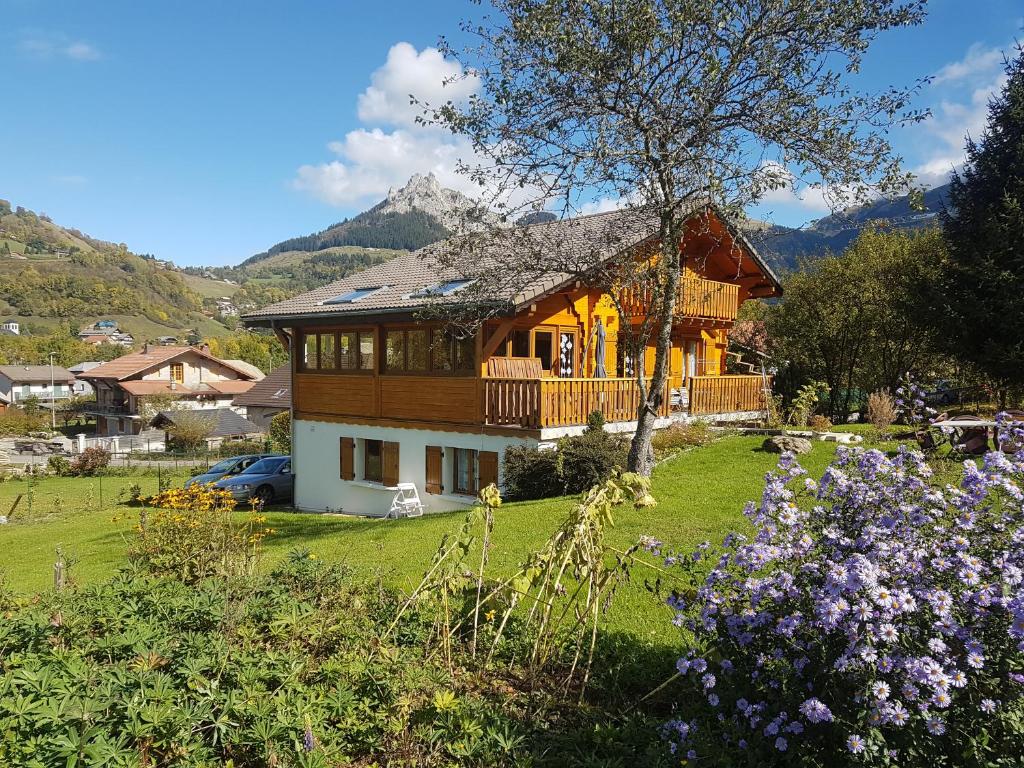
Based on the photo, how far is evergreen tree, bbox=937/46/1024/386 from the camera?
16.3 metres

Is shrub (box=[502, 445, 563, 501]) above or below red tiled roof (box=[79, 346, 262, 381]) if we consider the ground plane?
below

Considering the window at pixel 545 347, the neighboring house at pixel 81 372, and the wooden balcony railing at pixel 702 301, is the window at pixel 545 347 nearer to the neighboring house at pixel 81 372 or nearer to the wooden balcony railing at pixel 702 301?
the wooden balcony railing at pixel 702 301

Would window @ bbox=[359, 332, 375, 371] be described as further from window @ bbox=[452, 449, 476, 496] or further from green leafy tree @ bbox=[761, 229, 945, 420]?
green leafy tree @ bbox=[761, 229, 945, 420]

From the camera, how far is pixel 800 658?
325cm

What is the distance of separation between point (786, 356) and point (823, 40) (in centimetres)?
1774

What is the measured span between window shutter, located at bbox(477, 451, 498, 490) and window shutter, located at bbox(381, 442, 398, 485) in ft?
9.90

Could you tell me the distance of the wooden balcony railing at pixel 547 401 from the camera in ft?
48.0

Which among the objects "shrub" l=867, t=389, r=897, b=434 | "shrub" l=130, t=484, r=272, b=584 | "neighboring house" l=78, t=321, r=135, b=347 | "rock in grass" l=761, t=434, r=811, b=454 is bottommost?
"shrub" l=130, t=484, r=272, b=584

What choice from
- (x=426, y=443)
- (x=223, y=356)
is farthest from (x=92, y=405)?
(x=426, y=443)

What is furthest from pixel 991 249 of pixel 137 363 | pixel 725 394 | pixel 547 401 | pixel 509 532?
pixel 137 363

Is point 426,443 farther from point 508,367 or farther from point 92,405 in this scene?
point 92,405

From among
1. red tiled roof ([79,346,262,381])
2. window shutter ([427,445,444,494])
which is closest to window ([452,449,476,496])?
window shutter ([427,445,444,494])

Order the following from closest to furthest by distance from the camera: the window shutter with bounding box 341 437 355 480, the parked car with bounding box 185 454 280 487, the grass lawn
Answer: the grass lawn
the window shutter with bounding box 341 437 355 480
the parked car with bounding box 185 454 280 487

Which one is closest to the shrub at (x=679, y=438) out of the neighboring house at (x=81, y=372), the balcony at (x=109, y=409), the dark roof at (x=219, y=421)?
the dark roof at (x=219, y=421)
